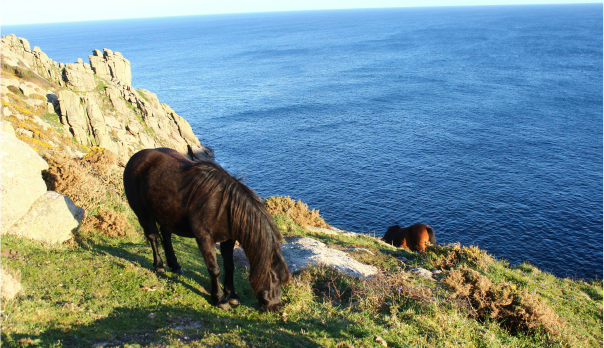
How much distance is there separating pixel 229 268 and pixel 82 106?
43123 millimetres

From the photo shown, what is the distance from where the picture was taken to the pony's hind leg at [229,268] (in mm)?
8977

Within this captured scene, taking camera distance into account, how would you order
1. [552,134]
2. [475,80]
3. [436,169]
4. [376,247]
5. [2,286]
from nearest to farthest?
[2,286] < [376,247] < [436,169] < [552,134] < [475,80]

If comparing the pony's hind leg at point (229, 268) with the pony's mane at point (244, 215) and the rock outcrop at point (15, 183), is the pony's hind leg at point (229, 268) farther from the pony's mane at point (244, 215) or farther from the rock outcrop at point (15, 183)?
the rock outcrop at point (15, 183)

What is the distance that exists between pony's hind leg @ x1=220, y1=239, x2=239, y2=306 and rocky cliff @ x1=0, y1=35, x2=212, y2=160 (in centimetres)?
2073

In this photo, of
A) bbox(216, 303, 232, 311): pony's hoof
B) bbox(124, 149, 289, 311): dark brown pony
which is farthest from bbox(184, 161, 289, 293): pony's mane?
bbox(216, 303, 232, 311): pony's hoof

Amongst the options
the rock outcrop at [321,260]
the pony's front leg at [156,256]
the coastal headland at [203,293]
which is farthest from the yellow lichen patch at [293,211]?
the pony's front leg at [156,256]

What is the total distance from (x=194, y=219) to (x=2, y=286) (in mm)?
3591

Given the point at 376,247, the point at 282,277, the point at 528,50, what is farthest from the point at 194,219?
the point at 528,50

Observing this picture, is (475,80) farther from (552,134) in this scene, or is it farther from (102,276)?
(102,276)

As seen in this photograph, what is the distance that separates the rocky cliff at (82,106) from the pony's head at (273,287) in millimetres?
21849

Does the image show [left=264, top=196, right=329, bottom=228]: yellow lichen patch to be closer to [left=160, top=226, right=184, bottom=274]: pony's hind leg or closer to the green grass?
the green grass

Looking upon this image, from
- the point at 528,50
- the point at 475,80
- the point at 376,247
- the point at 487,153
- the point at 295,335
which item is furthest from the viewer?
the point at 528,50

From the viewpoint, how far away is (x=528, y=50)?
14450 cm

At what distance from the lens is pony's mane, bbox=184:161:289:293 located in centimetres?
839
